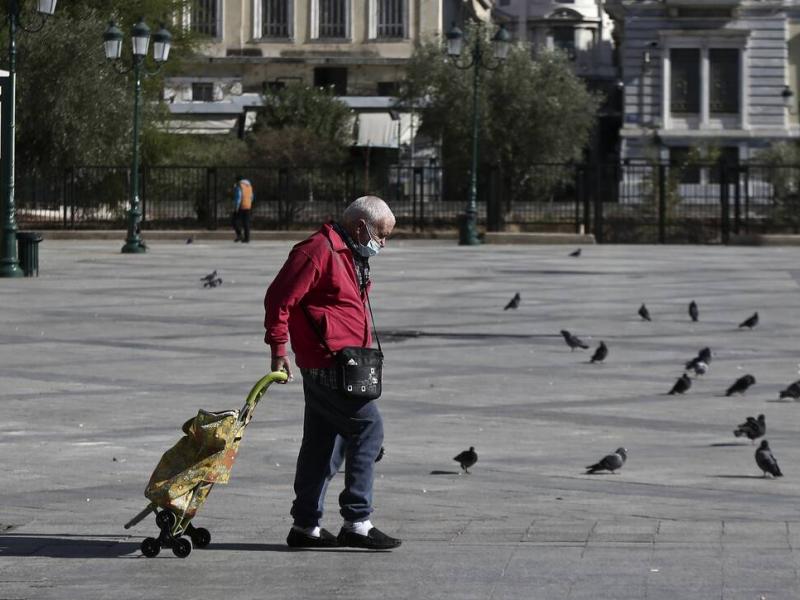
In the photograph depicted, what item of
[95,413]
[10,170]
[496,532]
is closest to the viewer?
[496,532]

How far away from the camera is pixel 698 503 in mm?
8672

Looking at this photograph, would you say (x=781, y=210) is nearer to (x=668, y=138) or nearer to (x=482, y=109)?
(x=482, y=109)

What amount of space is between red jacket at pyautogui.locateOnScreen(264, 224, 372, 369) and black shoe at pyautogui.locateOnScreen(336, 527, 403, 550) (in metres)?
0.69

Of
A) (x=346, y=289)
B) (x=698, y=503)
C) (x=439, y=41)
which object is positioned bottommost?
(x=698, y=503)

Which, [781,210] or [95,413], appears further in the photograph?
[781,210]

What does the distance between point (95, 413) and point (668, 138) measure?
51063mm

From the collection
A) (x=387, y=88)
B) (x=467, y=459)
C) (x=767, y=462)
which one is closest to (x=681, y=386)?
(x=767, y=462)

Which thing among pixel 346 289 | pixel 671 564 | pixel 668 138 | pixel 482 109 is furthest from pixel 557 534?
pixel 668 138

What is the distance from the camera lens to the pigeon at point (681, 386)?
42.1ft

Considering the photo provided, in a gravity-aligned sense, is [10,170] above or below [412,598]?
above

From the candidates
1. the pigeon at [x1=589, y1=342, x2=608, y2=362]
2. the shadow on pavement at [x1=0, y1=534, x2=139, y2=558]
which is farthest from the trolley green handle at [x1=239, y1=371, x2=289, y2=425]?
the pigeon at [x1=589, y1=342, x2=608, y2=362]

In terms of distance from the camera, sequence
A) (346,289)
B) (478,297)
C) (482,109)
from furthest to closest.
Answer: (482,109) < (478,297) < (346,289)

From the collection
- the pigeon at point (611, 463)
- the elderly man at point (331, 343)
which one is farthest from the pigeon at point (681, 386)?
the elderly man at point (331, 343)

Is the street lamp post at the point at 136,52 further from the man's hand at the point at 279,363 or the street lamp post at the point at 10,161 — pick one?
the man's hand at the point at 279,363
